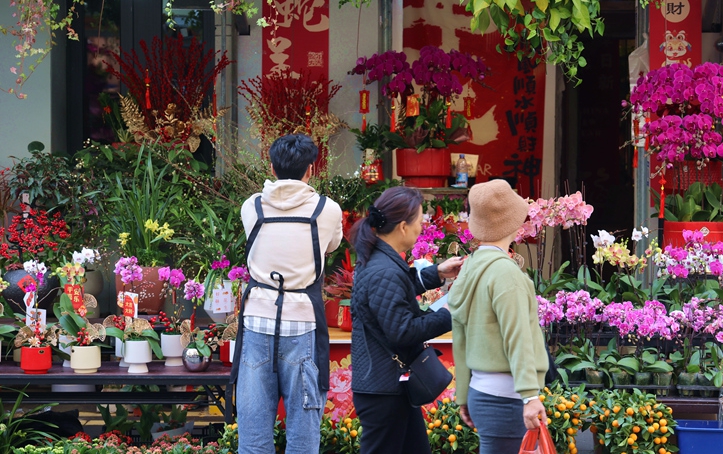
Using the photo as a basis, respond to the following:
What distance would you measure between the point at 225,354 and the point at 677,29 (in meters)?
3.93

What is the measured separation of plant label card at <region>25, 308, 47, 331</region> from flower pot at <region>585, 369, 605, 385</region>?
263 cm

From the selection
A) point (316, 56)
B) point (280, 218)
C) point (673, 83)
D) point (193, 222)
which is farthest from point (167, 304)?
point (673, 83)

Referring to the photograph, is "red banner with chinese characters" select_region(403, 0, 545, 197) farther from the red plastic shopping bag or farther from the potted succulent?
the red plastic shopping bag

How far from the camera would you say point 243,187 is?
5715 mm

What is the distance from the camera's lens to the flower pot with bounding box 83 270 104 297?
19.9 ft

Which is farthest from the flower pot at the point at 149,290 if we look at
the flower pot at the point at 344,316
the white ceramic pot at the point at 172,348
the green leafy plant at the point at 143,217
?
the flower pot at the point at 344,316

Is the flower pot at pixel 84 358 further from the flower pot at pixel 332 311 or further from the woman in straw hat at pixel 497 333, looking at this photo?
the woman in straw hat at pixel 497 333

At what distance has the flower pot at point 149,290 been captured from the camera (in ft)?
17.4

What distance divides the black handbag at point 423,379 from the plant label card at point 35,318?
6.89 feet

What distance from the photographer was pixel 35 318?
465 centimetres

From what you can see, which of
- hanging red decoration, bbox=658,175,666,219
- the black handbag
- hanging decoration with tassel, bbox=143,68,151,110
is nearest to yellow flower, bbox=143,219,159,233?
hanging decoration with tassel, bbox=143,68,151,110

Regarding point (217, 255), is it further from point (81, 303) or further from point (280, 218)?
point (280, 218)

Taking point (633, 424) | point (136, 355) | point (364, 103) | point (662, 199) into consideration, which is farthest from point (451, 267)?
point (364, 103)

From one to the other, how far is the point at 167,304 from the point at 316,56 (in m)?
2.04
